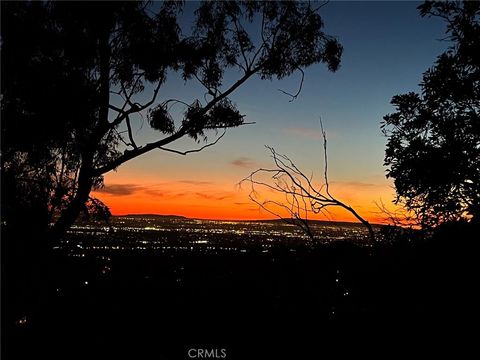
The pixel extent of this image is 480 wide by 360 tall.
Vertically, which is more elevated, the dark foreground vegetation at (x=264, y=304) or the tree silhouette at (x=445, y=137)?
the tree silhouette at (x=445, y=137)

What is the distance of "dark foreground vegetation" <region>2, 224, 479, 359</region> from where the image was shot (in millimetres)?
5422

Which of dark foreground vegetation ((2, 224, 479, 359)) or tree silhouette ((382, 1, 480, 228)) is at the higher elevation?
tree silhouette ((382, 1, 480, 228))

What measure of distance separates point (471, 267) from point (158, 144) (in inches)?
234

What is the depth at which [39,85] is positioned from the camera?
310 inches

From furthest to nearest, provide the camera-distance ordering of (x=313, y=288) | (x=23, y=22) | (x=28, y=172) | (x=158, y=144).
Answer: (x=28, y=172)
(x=158, y=144)
(x=23, y=22)
(x=313, y=288)

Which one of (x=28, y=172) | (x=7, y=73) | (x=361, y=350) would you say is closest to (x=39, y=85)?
(x=7, y=73)

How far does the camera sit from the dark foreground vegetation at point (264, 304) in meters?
5.42

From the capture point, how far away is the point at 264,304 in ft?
23.4

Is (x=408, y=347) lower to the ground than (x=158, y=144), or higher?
lower

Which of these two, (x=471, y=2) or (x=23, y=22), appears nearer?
(x=23, y=22)

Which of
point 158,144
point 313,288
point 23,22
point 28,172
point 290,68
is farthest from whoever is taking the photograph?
point 290,68

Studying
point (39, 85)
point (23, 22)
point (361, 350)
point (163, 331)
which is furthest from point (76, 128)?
point (361, 350)

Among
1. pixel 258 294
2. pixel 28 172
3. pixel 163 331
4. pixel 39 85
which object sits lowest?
pixel 163 331

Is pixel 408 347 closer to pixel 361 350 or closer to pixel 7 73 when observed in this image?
pixel 361 350
